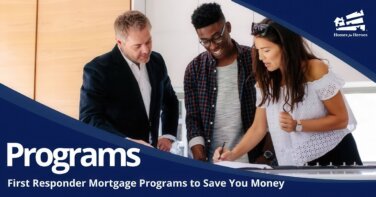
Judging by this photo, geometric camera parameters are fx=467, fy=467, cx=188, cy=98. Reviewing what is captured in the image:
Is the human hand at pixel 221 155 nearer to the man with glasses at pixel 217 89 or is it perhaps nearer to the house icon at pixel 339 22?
the man with glasses at pixel 217 89

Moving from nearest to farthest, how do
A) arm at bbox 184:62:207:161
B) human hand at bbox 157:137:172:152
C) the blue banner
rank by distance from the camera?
the blue banner → human hand at bbox 157:137:172:152 → arm at bbox 184:62:207:161

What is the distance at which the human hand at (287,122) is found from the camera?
1312mm

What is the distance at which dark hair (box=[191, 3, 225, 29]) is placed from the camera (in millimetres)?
1369

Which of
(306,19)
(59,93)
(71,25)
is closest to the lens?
(306,19)

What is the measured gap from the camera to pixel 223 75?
139cm

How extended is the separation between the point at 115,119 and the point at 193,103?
24 cm

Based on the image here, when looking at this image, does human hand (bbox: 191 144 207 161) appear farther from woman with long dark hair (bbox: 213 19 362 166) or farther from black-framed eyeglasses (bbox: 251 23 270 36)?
black-framed eyeglasses (bbox: 251 23 270 36)

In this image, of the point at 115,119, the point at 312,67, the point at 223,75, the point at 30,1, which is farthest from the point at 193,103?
the point at 30,1

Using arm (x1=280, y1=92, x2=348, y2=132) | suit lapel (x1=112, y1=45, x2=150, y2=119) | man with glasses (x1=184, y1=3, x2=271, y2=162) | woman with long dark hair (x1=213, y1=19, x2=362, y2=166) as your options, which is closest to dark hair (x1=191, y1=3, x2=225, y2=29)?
man with glasses (x1=184, y1=3, x2=271, y2=162)

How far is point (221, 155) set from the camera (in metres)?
1.33

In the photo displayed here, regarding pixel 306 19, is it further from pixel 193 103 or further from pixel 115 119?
pixel 115 119

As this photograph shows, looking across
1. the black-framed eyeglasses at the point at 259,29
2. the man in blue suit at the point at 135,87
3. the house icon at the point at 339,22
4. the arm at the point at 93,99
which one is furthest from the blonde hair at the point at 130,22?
the house icon at the point at 339,22

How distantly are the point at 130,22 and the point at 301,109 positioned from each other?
0.57m

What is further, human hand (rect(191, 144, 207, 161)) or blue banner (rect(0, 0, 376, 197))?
human hand (rect(191, 144, 207, 161))
